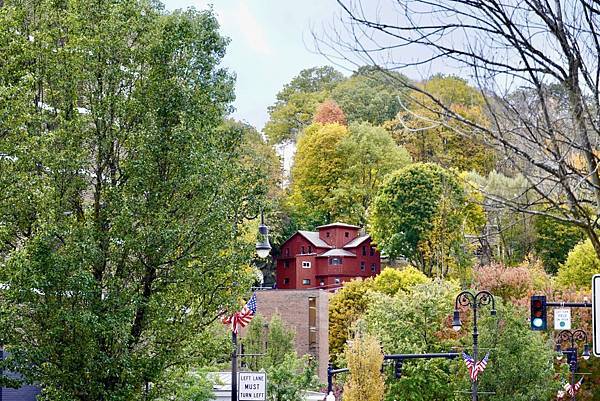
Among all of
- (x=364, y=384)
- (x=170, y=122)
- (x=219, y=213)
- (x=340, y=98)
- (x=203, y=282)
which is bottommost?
(x=364, y=384)

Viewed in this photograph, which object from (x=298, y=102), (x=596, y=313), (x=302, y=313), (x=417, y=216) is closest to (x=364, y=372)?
(x=302, y=313)

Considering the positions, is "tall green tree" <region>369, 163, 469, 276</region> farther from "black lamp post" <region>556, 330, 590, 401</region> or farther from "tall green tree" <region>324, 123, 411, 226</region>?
"black lamp post" <region>556, 330, 590, 401</region>

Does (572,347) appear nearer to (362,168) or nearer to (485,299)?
(485,299)

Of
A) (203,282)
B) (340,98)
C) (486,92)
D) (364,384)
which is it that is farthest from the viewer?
(340,98)

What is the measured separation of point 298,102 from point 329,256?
35.8m

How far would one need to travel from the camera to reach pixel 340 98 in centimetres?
11431

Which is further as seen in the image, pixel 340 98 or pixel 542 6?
pixel 340 98

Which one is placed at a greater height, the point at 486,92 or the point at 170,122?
the point at 170,122

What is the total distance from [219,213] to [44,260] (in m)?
3.67

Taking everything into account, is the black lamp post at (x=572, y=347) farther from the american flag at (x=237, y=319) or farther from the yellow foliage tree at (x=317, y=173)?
the yellow foliage tree at (x=317, y=173)

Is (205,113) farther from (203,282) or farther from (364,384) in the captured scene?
(364,384)

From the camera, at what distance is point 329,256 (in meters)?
83.9

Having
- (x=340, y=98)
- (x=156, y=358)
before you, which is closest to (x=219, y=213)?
(x=156, y=358)

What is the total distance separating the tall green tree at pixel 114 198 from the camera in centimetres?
2131
